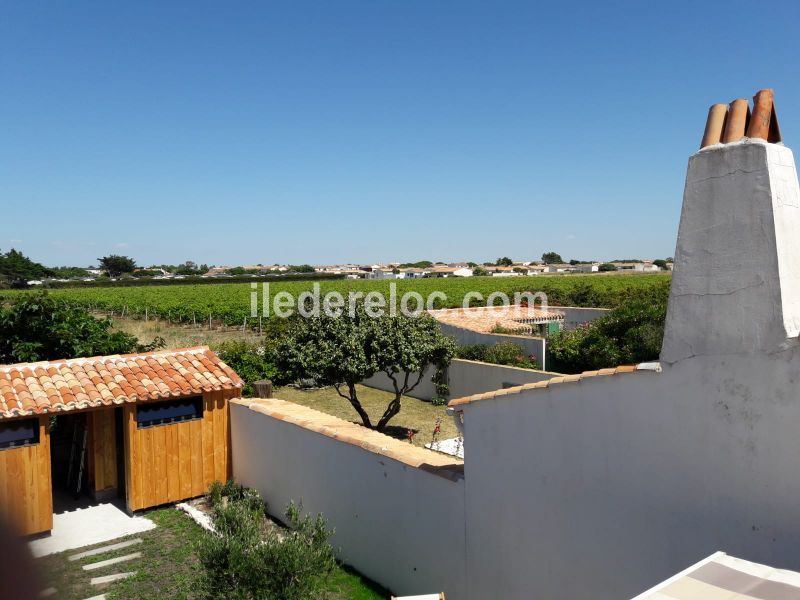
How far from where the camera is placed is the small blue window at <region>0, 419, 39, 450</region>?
9.13 metres

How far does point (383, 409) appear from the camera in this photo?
61.0 ft

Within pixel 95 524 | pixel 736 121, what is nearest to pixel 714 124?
pixel 736 121

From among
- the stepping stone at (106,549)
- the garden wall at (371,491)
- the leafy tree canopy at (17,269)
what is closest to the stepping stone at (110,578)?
the stepping stone at (106,549)

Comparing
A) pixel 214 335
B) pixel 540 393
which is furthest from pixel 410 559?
pixel 214 335

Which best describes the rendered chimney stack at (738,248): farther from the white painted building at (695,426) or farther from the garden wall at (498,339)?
the garden wall at (498,339)

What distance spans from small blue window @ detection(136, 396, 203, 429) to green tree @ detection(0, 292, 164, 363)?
4.24 meters

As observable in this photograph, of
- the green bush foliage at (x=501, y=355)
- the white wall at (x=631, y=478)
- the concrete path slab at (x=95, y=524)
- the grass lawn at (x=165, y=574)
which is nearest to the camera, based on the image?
the white wall at (x=631, y=478)

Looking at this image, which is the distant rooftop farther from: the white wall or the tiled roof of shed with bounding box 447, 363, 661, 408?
the white wall

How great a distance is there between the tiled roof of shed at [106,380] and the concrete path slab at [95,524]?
2061 mm

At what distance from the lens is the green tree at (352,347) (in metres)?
13.6

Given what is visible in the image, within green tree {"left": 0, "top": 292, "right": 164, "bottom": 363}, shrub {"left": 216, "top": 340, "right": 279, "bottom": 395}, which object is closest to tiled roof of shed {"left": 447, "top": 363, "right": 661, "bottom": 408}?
green tree {"left": 0, "top": 292, "right": 164, "bottom": 363}

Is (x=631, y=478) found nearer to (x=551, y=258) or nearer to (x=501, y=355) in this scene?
(x=501, y=355)

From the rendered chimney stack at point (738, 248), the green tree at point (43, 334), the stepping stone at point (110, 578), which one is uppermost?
the rendered chimney stack at point (738, 248)

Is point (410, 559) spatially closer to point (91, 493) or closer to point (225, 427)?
point (225, 427)
